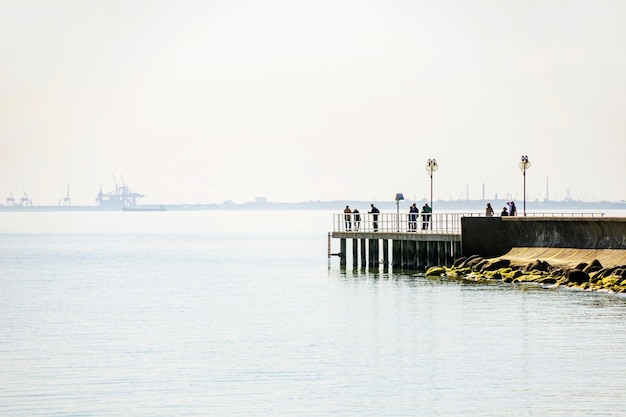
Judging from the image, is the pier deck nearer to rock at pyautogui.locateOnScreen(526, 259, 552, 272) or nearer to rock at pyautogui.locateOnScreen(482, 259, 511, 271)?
rock at pyautogui.locateOnScreen(482, 259, 511, 271)

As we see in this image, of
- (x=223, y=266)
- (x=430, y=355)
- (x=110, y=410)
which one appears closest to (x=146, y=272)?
(x=223, y=266)

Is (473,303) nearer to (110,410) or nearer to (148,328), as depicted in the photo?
(148,328)

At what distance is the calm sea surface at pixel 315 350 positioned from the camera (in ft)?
96.3

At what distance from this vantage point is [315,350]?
123 feet

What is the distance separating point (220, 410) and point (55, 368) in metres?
7.25

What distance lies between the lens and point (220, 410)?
28.6 metres

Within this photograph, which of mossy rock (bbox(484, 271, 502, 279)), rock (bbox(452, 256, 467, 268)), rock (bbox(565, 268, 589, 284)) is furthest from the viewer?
rock (bbox(452, 256, 467, 268))

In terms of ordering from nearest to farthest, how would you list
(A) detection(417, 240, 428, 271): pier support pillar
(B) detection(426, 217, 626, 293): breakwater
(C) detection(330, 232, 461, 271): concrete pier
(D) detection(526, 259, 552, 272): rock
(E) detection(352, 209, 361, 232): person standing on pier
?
(B) detection(426, 217, 626, 293): breakwater
(D) detection(526, 259, 552, 272): rock
(C) detection(330, 232, 461, 271): concrete pier
(A) detection(417, 240, 428, 271): pier support pillar
(E) detection(352, 209, 361, 232): person standing on pier

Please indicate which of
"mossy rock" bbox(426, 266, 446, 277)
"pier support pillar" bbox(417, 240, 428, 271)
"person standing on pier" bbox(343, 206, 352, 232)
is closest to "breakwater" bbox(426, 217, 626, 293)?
"mossy rock" bbox(426, 266, 446, 277)

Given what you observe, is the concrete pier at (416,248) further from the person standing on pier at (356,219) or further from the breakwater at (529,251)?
the person standing on pier at (356,219)

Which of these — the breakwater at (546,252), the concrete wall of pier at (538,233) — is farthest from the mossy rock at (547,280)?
the concrete wall of pier at (538,233)

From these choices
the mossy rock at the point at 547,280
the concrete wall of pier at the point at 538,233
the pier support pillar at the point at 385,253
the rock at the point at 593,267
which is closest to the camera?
the rock at the point at 593,267

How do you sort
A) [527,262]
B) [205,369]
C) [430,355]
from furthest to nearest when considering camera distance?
[527,262] < [430,355] < [205,369]

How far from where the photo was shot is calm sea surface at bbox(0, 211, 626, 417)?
29.3 m
